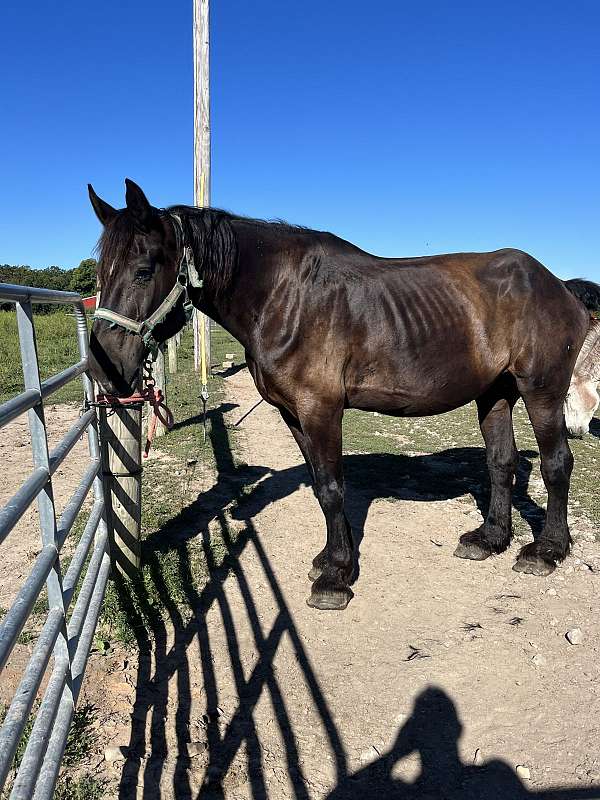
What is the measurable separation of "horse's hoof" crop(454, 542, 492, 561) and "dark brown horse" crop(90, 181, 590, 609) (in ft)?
0.83

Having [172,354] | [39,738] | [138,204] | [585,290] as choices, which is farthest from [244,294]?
[172,354]

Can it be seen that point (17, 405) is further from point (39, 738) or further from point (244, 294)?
point (244, 294)

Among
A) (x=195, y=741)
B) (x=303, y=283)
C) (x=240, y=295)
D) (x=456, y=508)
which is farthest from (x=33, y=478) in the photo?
(x=456, y=508)

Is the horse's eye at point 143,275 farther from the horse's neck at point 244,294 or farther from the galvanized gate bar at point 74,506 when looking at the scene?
the galvanized gate bar at point 74,506

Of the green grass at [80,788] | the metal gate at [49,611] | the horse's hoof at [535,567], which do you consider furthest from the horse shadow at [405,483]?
the green grass at [80,788]

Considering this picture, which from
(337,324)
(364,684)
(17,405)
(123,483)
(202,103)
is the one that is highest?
(202,103)

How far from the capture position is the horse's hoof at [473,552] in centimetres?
409

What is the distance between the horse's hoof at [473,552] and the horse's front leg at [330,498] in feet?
3.30

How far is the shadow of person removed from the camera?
207 cm

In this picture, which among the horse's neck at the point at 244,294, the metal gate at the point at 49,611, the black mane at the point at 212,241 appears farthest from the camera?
the horse's neck at the point at 244,294

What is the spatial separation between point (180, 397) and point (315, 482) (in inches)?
255

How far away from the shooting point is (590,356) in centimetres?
423

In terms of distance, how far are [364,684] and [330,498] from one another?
1.11 m

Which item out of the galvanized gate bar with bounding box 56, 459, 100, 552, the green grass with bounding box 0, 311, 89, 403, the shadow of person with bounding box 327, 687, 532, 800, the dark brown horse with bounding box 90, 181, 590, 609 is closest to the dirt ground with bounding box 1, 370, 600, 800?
the shadow of person with bounding box 327, 687, 532, 800
